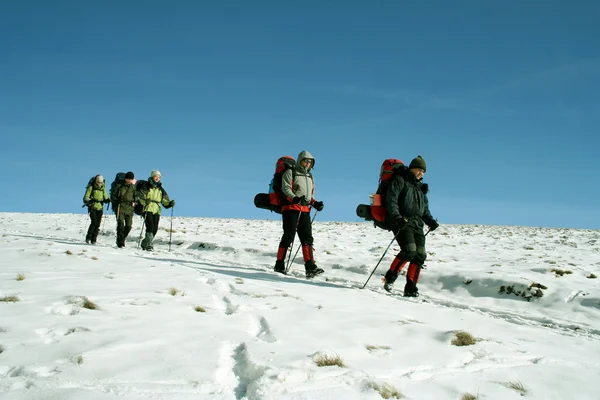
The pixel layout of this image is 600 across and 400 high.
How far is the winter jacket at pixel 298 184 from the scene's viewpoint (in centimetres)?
984

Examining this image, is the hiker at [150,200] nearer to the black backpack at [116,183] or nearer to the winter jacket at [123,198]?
the winter jacket at [123,198]

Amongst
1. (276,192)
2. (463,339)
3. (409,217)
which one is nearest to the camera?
(463,339)

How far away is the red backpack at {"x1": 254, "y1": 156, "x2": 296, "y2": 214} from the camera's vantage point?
1004cm

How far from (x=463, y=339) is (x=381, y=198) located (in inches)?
164

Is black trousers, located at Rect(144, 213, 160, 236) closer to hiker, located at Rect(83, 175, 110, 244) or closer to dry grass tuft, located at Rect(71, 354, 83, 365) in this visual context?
hiker, located at Rect(83, 175, 110, 244)

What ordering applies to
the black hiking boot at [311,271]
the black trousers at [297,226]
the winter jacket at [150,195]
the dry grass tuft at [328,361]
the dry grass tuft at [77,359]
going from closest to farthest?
1. the dry grass tuft at [77,359]
2. the dry grass tuft at [328,361]
3. the black hiking boot at [311,271]
4. the black trousers at [297,226]
5. the winter jacket at [150,195]

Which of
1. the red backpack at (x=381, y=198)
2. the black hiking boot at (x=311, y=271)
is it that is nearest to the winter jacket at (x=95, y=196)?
the black hiking boot at (x=311, y=271)

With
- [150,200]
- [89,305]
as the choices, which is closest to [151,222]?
[150,200]

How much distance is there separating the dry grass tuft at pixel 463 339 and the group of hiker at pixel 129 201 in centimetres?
1189

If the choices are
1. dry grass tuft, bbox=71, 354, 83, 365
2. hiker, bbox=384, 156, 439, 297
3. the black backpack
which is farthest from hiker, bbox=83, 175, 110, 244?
dry grass tuft, bbox=71, 354, 83, 365

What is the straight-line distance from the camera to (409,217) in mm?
8359

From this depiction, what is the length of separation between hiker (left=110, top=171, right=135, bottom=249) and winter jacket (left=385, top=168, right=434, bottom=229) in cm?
1017

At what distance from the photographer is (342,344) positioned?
433 cm

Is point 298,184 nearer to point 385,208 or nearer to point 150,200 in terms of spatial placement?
point 385,208
